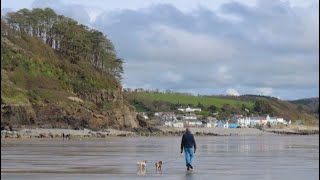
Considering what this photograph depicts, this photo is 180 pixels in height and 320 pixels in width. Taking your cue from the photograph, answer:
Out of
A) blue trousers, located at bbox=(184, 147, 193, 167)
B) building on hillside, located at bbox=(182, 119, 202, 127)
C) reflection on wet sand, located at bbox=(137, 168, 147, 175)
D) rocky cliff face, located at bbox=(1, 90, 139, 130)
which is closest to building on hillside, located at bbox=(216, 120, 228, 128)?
building on hillside, located at bbox=(182, 119, 202, 127)

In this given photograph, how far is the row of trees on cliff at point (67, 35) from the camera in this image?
4702 inches

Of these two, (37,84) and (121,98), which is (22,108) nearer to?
(37,84)

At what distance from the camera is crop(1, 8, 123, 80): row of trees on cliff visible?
11944cm

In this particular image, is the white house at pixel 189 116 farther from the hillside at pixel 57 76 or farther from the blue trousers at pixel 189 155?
the blue trousers at pixel 189 155

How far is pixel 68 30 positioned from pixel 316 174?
346 ft

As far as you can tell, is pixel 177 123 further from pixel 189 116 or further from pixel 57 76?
pixel 57 76

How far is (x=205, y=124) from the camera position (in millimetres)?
188875

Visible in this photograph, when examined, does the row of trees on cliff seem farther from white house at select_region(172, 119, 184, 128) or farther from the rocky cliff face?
white house at select_region(172, 119, 184, 128)

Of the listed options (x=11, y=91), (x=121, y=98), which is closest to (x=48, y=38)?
(x=121, y=98)

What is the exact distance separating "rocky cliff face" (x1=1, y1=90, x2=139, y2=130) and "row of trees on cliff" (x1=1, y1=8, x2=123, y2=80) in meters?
16.1

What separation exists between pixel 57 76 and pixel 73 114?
1442 cm

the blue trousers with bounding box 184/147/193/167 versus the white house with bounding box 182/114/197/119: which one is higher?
the white house with bounding box 182/114/197/119

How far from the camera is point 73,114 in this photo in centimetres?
8919

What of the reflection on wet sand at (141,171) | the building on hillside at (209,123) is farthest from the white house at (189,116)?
the reflection on wet sand at (141,171)
